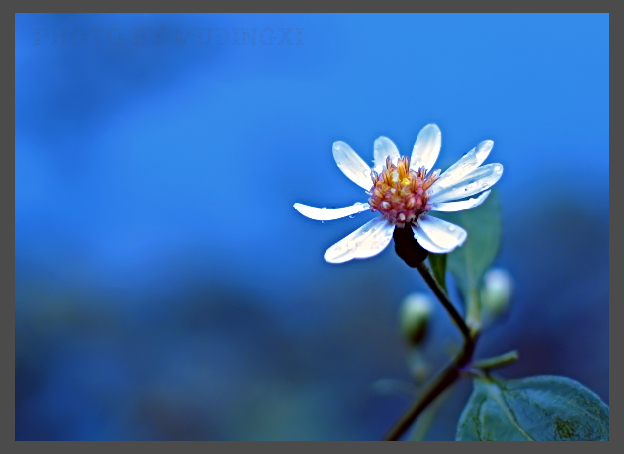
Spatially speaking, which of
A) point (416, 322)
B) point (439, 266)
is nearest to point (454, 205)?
point (439, 266)

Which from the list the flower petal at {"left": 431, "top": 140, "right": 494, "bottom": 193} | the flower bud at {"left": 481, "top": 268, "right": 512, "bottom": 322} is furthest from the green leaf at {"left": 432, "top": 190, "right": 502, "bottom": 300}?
the flower petal at {"left": 431, "top": 140, "right": 494, "bottom": 193}

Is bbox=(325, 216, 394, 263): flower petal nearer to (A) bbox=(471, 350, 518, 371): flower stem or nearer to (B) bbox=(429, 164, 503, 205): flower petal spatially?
(B) bbox=(429, 164, 503, 205): flower petal

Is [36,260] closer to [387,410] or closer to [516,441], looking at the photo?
[387,410]

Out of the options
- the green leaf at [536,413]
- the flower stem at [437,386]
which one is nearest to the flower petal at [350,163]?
the flower stem at [437,386]

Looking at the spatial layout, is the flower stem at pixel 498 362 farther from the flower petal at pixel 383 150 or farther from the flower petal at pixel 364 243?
the flower petal at pixel 383 150

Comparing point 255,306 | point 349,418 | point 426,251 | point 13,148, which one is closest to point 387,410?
point 349,418
